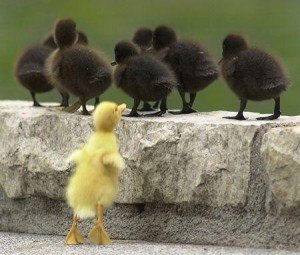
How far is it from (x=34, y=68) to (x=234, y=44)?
4.75ft

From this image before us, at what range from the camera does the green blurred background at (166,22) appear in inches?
628

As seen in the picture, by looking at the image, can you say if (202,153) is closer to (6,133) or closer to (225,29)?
(6,133)

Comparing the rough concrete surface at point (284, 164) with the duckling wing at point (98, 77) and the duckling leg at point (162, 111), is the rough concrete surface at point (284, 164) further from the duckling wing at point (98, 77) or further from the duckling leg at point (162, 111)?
the duckling wing at point (98, 77)

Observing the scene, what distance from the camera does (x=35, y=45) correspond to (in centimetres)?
878

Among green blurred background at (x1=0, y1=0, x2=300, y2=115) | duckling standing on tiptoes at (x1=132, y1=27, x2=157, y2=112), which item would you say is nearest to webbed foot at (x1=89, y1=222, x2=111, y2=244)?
duckling standing on tiptoes at (x1=132, y1=27, x2=157, y2=112)

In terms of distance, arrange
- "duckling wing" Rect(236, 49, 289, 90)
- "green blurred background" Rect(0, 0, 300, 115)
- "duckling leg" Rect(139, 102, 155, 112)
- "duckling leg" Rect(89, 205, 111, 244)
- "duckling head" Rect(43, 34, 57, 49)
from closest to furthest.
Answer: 1. "duckling leg" Rect(89, 205, 111, 244)
2. "duckling wing" Rect(236, 49, 289, 90)
3. "duckling leg" Rect(139, 102, 155, 112)
4. "duckling head" Rect(43, 34, 57, 49)
5. "green blurred background" Rect(0, 0, 300, 115)

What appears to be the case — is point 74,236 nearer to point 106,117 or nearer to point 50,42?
point 106,117

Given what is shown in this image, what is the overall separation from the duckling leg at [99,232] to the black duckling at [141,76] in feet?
2.41

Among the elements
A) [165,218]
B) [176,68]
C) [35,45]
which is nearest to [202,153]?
[165,218]

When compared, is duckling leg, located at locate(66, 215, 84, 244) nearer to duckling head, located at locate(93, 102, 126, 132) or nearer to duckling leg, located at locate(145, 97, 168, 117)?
duckling head, located at locate(93, 102, 126, 132)

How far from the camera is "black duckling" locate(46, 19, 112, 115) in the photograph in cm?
768

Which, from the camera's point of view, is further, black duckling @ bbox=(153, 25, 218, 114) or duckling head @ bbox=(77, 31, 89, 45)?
duckling head @ bbox=(77, 31, 89, 45)

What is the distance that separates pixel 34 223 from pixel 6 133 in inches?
20.6

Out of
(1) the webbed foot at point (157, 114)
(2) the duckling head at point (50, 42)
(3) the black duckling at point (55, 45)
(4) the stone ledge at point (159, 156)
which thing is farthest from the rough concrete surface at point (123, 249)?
(2) the duckling head at point (50, 42)
